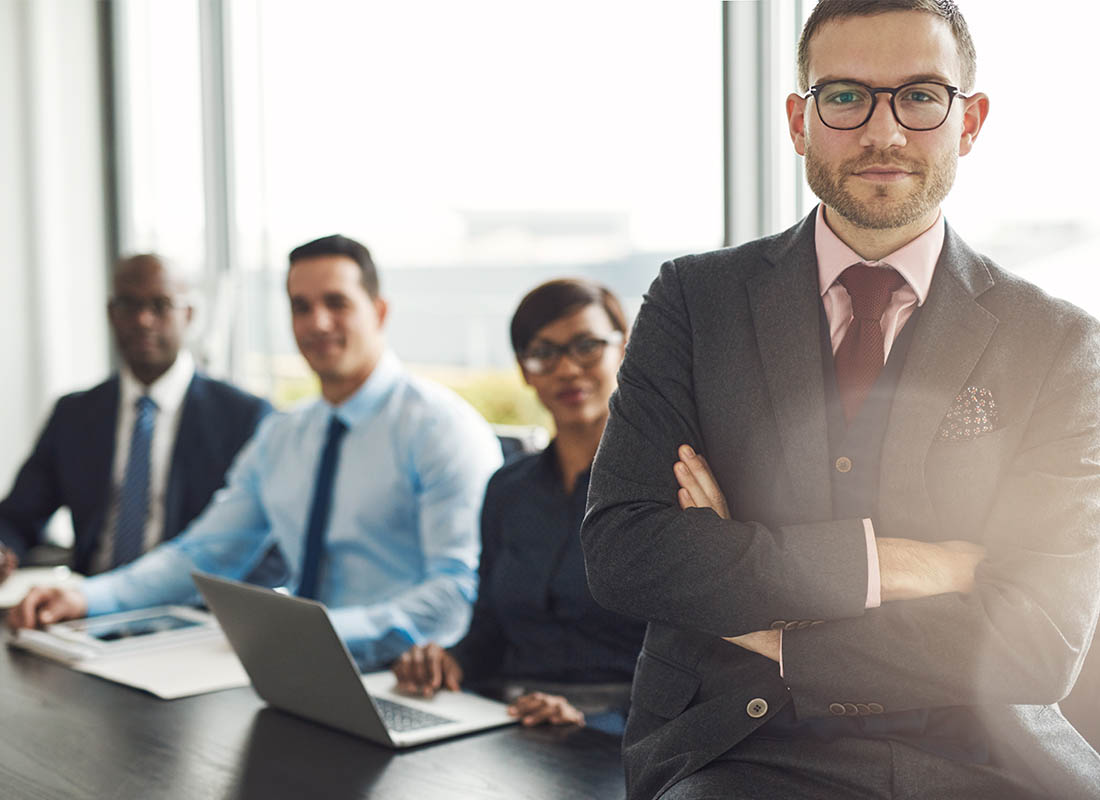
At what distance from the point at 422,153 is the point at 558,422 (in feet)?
6.60

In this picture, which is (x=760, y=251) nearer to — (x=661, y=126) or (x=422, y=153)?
(x=661, y=126)

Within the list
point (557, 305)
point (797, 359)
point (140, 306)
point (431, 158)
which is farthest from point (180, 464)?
point (797, 359)

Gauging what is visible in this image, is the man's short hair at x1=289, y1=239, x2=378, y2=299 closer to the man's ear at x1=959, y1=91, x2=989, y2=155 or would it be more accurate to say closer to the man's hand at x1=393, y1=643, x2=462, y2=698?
the man's hand at x1=393, y1=643, x2=462, y2=698

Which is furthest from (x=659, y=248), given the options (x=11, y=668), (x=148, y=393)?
(x=11, y=668)

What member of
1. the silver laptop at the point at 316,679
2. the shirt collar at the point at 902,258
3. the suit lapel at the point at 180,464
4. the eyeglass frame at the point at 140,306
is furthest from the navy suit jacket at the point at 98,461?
the shirt collar at the point at 902,258

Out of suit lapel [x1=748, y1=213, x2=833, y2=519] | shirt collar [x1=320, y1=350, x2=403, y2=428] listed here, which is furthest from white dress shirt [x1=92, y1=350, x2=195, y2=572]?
suit lapel [x1=748, y1=213, x2=833, y2=519]

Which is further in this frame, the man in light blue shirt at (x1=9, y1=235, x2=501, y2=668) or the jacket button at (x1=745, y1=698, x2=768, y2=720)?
the man in light blue shirt at (x1=9, y1=235, x2=501, y2=668)

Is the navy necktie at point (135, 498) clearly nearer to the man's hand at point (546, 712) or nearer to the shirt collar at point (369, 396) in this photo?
the shirt collar at point (369, 396)

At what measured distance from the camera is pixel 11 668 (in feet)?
8.34

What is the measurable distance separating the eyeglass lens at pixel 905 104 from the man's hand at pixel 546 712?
3.38ft

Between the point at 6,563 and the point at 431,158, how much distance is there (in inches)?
73.7

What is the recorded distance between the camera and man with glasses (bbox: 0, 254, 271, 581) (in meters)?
3.74

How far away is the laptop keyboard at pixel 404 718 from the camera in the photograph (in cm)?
203

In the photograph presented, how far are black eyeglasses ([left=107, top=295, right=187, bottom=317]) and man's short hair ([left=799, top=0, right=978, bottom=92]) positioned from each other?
261 cm
